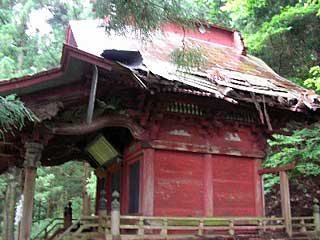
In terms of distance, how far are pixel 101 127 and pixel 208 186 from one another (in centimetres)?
279

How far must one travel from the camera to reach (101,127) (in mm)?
8164

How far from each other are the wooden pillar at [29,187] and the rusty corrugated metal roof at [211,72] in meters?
2.44

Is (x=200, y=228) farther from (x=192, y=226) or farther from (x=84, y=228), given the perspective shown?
(x=84, y=228)

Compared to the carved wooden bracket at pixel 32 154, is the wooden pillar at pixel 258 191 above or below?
below

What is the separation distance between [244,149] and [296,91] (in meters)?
2.31

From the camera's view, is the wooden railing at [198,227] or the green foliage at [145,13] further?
the wooden railing at [198,227]

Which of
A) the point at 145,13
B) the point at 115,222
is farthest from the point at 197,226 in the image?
the point at 145,13

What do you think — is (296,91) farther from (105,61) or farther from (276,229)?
(105,61)

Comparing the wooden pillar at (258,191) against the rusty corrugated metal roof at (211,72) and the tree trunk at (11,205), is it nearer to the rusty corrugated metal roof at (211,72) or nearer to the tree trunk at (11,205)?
the rusty corrugated metal roof at (211,72)

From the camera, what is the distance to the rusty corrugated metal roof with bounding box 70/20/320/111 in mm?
8040

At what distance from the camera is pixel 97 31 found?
11.8 m

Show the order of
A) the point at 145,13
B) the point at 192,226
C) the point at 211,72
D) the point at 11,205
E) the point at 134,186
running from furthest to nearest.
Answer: the point at 11,205, the point at 211,72, the point at 134,186, the point at 192,226, the point at 145,13

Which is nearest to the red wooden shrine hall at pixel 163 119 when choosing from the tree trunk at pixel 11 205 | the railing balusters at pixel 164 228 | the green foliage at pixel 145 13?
the railing balusters at pixel 164 228

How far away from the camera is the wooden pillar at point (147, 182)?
321 inches
